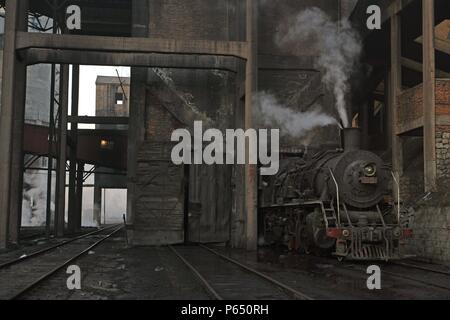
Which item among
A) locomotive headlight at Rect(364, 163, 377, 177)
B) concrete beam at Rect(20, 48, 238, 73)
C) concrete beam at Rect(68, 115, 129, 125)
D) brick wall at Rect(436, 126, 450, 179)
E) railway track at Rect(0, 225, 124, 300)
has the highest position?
concrete beam at Rect(20, 48, 238, 73)

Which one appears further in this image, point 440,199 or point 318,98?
point 318,98

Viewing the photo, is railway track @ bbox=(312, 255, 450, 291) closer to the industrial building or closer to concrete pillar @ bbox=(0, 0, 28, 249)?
the industrial building

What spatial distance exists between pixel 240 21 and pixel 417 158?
8.41 metres

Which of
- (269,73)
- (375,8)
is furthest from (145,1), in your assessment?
(375,8)

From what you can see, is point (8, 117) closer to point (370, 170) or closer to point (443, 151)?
Result: point (370, 170)

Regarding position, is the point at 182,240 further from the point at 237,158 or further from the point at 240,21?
the point at 240,21

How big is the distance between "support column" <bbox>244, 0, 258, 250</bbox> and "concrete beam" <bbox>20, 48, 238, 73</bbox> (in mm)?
1369

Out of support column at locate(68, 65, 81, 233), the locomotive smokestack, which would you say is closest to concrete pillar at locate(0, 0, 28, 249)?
the locomotive smokestack

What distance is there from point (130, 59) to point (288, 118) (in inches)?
236

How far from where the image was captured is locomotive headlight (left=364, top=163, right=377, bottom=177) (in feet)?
39.5

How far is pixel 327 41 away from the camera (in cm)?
1933

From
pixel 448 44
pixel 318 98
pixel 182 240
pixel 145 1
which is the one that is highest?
pixel 145 1

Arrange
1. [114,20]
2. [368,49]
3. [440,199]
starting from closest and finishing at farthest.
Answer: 1. [440,199]
2. [368,49]
3. [114,20]

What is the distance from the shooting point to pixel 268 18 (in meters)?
19.4
